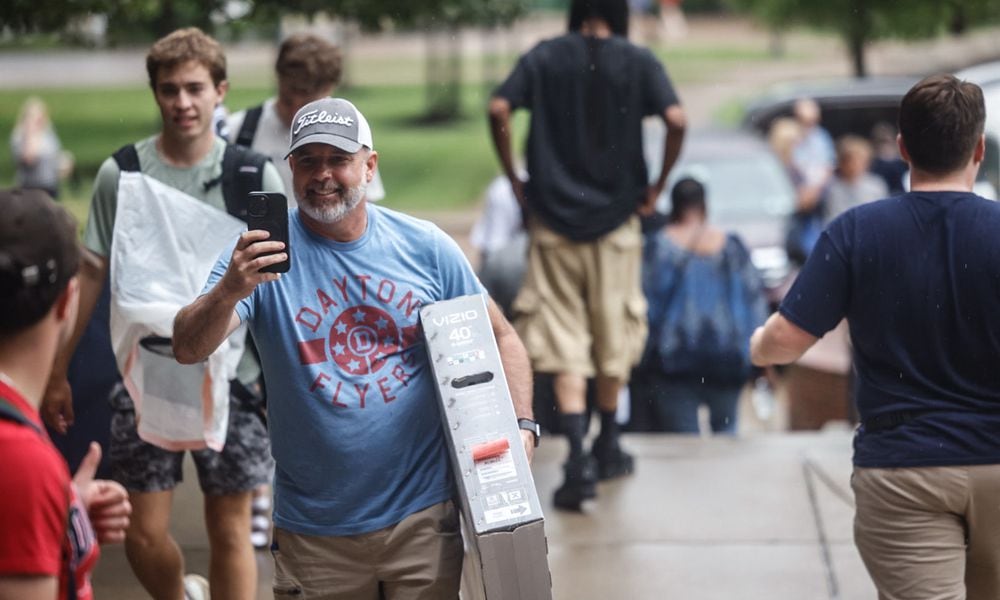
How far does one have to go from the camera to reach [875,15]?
59.8 feet

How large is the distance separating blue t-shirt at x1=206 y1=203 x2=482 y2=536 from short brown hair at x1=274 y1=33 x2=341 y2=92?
1.80 metres

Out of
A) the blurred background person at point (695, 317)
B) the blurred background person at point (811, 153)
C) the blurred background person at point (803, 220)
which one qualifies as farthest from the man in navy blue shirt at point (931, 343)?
the blurred background person at point (811, 153)

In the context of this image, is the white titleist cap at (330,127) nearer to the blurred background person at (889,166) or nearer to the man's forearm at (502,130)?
the man's forearm at (502,130)

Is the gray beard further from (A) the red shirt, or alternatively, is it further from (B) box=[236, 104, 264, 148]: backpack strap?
(B) box=[236, 104, 264, 148]: backpack strap

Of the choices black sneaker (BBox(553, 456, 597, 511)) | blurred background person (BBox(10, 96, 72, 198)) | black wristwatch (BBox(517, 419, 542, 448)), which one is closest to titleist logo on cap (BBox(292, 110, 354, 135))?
black wristwatch (BBox(517, 419, 542, 448))

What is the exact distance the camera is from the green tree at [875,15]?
669 inches

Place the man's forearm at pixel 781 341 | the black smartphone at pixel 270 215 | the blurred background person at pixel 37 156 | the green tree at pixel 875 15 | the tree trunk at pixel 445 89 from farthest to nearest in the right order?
the tree trunk at pixel 445 89
the green tree at pixel 875 15
the blurred background person at pixel 37 156
the man's forearm at pixel 781 341
the black smartphone at pixel 270 215

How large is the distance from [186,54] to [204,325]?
4.95 ft

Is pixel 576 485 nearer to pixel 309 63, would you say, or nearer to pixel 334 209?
pixel 309 63

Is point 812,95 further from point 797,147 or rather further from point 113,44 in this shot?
point 113,44

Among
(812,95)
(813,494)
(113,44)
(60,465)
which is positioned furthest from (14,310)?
(812,95)

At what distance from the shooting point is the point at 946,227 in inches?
152

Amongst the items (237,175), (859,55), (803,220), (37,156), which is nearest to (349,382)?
(237,175)

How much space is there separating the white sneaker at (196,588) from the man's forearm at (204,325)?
170 centimetres
